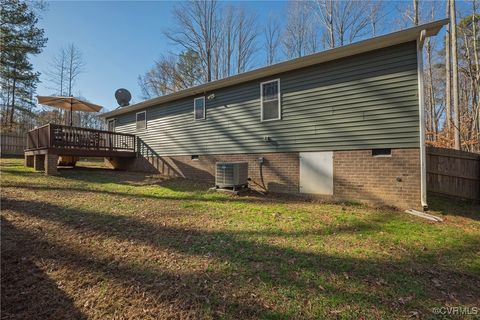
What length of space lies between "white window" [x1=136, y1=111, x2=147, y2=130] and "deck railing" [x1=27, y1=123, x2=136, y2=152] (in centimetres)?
69

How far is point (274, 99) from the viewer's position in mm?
8398

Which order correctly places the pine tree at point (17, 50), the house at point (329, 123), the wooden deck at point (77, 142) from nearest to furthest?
the house at point (329, 123) < the wooden deck at point (77, 142) < the pine tree at point (17, 50)

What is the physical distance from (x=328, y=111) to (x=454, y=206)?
418cm

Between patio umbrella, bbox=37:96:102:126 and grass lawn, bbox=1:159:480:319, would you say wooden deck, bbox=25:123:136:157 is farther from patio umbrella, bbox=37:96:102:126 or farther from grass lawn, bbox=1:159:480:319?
grass lawn, bbox=1:159:480:319

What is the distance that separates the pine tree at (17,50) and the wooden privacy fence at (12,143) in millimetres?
4695

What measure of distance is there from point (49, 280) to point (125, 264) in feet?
2.87

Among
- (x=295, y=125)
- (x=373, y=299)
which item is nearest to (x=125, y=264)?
(x=373, y=299)

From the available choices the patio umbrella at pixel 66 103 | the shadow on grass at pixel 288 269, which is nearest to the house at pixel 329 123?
the shadow on grass at pixel 288 269

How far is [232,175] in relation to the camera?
7840mm

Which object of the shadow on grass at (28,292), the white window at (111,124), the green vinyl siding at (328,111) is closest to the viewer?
the shadow on grass at (28,292)

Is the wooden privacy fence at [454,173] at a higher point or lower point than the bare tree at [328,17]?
lower

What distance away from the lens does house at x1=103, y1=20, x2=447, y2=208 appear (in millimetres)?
6066

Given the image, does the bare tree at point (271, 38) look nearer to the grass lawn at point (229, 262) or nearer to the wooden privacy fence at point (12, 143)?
the grass lawn at point (229, 262)

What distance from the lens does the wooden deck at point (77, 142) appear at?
10086mm
